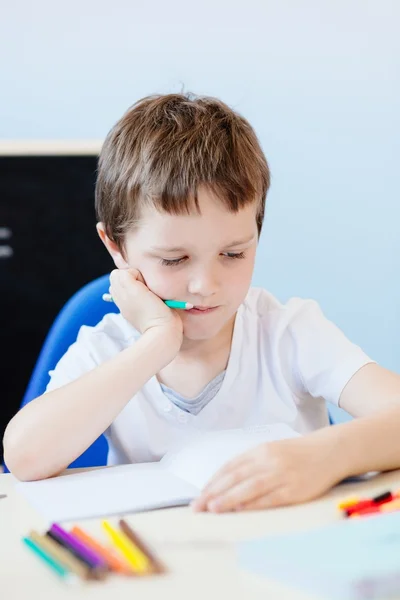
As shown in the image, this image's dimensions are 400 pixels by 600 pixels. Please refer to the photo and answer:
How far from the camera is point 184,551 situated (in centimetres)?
72

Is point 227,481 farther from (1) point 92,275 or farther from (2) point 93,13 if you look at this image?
(2) point 93,13

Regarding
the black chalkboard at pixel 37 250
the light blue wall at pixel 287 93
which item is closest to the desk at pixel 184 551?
the black chalkboard at pixel 37 250

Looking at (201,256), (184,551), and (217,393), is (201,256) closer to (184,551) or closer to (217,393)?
(217,393)

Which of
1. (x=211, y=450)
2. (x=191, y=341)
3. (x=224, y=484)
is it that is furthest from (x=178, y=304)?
(x=224, y=484)

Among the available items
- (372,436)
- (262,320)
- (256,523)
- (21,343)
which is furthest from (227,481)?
(21,343)

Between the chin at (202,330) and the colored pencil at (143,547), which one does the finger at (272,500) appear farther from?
the chin at (202,330)

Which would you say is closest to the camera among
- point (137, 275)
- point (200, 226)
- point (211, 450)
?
point (211, 450)

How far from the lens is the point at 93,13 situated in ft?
8.16

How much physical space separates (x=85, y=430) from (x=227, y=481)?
254 mm

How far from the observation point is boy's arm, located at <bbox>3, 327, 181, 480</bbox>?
994 mm

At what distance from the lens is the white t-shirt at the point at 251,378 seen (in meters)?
1.20

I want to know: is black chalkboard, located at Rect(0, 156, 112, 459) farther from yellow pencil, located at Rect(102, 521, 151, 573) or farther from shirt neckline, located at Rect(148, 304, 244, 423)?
yellow pencil, located at Rect(102, 521, 151, 573)

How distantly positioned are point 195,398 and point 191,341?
0.31 feet

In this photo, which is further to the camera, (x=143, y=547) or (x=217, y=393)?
(x=217, y=393)
